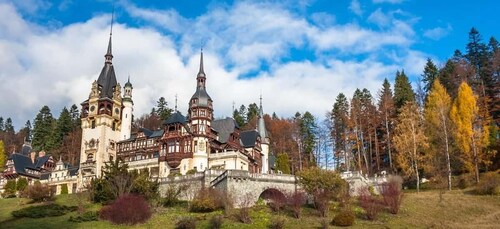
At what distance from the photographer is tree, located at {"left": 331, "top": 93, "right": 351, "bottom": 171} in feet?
225

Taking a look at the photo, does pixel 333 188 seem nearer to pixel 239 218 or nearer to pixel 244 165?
pixel 239 218

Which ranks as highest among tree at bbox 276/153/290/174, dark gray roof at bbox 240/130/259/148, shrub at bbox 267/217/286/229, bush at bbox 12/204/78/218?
dark gray roof at bbox 240/130/259/148

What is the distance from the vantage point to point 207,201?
144ft

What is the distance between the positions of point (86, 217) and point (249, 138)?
28904 millimetres

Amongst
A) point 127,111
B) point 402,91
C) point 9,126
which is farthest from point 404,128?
point 9,126

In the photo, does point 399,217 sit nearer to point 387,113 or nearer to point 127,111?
point 387,113

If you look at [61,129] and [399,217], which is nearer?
[399,217]

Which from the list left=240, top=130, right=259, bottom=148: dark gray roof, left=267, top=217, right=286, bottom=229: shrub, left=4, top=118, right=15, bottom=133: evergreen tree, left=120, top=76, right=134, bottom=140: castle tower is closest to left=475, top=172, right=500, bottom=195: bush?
left=267, top=217, right=286, bottom=229: shrub

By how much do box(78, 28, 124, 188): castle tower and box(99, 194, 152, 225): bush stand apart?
2464cm

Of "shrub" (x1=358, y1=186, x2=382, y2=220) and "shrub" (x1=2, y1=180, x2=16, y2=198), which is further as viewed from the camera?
"shrub" (x1=2, y1=180, x2=16, y2=198)

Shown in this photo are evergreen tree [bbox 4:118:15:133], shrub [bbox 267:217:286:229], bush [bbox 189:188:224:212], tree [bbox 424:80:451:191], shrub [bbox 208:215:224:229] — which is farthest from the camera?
evergreen tree [bbox 4:118:15:133]

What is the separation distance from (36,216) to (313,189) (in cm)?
2371

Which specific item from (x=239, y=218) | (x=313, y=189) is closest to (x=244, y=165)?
(x=313, y=189)

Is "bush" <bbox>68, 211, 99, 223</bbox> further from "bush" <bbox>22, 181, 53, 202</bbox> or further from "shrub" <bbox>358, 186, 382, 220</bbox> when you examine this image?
"shrub" <bbox>358, 186, 382, 220</bbox>
